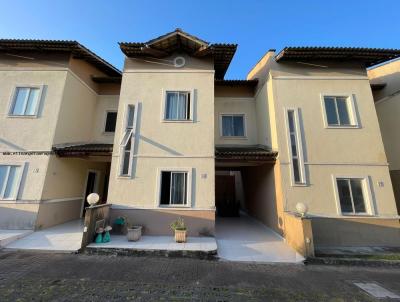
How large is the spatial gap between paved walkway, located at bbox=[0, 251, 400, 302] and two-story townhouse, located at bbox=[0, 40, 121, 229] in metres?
2.66

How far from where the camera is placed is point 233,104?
1139 centimetres

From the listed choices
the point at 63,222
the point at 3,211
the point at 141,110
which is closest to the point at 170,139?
the point at 141,110

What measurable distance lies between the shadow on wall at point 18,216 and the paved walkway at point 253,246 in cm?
780

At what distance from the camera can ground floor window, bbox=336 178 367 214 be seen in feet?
25.8

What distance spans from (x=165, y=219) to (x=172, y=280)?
320 cm

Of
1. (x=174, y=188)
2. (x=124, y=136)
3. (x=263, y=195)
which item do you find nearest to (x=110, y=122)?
(x=124, y=136)

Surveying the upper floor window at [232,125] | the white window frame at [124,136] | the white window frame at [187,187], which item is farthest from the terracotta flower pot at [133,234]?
the upper floor window at [232,125]

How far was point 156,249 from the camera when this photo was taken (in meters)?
6.23

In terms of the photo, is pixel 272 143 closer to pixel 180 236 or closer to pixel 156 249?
pixel 180 236

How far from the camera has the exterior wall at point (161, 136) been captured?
8031mm

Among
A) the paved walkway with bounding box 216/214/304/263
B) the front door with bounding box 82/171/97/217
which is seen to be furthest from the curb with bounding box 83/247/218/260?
the front door with bounding box 82/171/97/217

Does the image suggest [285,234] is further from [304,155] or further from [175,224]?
[175,224]

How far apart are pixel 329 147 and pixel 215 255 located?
266 inches

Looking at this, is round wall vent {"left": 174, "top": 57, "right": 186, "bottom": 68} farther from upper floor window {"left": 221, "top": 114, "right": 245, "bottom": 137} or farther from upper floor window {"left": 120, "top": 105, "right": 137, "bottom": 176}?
upper floor window {"left": 221, "top": 114, "right": 245, "bottom": 137}
